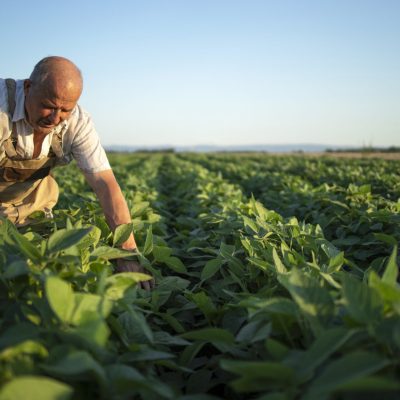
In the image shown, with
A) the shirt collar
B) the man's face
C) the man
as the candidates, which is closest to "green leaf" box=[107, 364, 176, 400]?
the man

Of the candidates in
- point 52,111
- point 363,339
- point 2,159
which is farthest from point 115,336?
point 2,159

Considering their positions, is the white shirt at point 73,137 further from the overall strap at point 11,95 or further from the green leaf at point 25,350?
the green leaf at point 25,350

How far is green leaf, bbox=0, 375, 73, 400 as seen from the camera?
88 centimetres

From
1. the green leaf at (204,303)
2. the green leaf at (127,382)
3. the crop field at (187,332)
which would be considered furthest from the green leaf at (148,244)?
the green leaf at (127,382)

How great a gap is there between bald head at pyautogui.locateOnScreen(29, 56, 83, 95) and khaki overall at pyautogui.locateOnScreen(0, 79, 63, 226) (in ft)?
1.20

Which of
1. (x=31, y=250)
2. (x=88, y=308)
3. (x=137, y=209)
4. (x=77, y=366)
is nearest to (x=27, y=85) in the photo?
(x=137, y=209)

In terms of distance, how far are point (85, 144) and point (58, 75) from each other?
580 mm

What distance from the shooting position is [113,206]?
247 centimetres

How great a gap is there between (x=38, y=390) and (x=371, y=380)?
2.25 feet

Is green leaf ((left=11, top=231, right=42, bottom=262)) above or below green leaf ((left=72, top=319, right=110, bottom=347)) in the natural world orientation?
above

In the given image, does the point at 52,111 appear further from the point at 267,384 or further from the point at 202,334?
the point at 267,384

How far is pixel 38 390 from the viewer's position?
2.93ft

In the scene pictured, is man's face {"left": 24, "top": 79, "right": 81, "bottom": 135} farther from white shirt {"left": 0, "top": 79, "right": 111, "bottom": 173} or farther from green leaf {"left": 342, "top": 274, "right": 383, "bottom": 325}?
green leaf {"left": 342, "top": 274, "right": 383, "bottom": 325}

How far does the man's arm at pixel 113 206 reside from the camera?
2.17m
